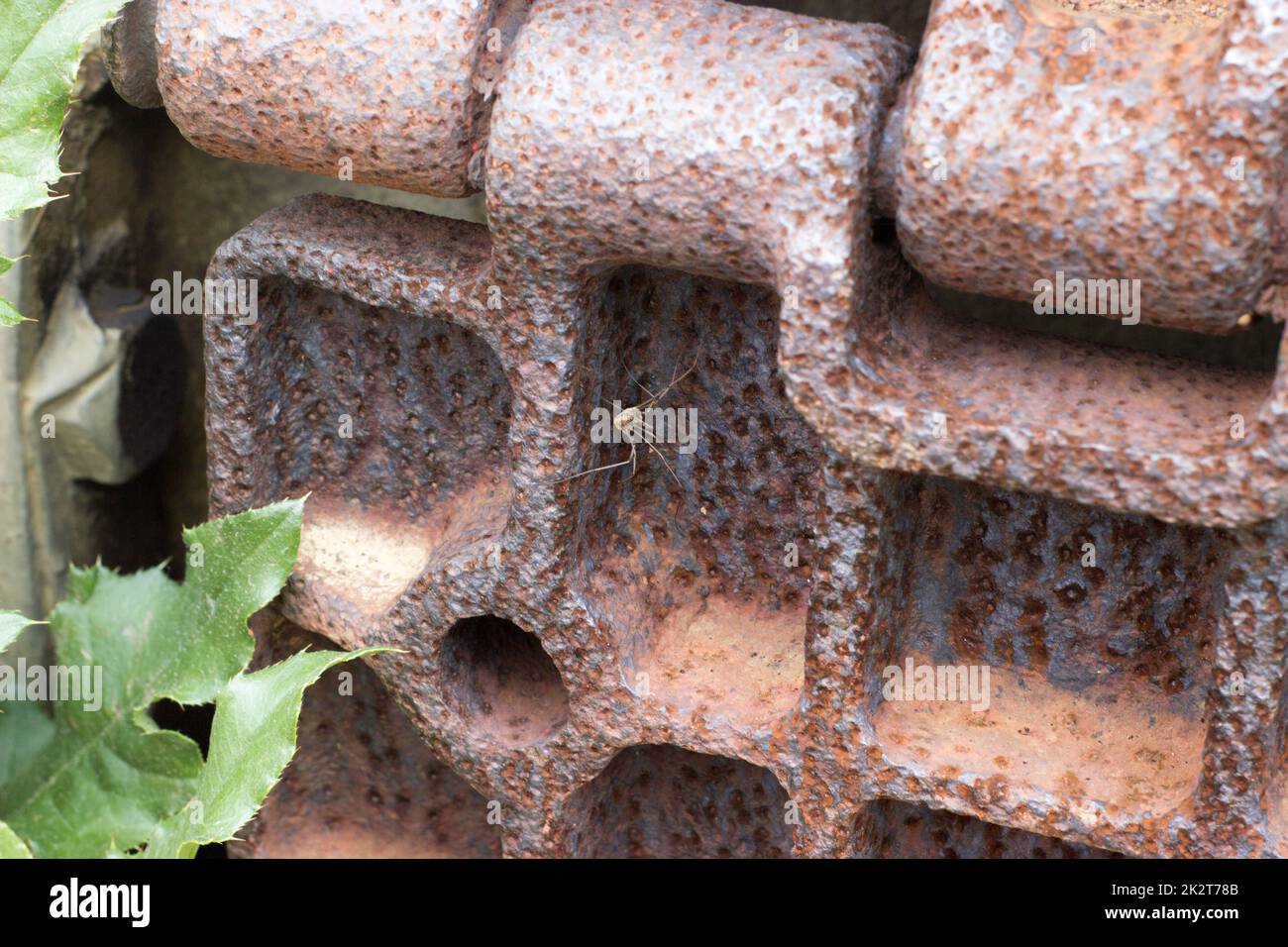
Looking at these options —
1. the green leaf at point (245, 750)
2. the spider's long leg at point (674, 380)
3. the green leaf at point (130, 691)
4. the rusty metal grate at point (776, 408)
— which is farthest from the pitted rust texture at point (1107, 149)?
the green leaf at point (130, 691)

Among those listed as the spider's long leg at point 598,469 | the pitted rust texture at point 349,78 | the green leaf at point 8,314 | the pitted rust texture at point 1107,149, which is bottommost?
Result: the spider's long leg at point 598,469

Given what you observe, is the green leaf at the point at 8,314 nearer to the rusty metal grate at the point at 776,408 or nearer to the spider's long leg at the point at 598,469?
the rusty metal grate at the point at 776,408

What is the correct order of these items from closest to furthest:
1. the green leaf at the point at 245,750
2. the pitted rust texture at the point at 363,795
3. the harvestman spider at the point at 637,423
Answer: the green leaf at the point at 245,750, the harvestman spider at the point at 637,423, the pitted rust texture at the point at 363,795

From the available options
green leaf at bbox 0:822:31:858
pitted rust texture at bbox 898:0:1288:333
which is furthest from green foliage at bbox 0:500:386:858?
pitted rust texture at bbox 898:0:1288:333

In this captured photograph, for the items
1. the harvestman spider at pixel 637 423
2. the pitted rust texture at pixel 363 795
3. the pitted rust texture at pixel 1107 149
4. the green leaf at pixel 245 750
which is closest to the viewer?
the pitted rust texture at pixel 1107 149

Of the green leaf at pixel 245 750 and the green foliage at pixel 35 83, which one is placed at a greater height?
the green foliage at pixel 35 83

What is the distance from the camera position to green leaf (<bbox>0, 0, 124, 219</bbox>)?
1053 millimetres

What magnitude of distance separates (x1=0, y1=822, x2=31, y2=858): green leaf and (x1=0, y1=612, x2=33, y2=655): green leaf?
0.13 metres

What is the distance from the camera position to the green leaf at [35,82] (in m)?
1.05

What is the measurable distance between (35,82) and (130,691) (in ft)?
1.65

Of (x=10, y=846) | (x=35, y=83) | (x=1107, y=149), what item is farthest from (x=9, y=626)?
(x=1107, y=149)

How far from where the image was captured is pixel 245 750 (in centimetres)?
104

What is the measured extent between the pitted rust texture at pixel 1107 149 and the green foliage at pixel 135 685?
57 centimetres

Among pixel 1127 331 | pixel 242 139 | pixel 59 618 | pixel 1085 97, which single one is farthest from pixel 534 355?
pixel 1127 331
